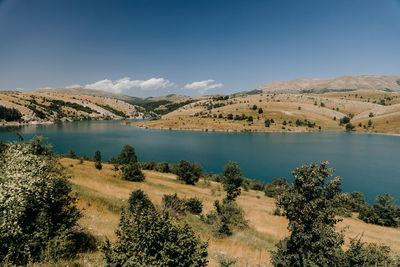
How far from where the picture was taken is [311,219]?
54.2 ft

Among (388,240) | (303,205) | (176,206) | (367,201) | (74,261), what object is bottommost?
(367,201)

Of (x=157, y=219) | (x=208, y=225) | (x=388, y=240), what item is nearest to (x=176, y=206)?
(x=208, y=225)

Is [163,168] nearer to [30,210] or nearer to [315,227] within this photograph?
[315,227]

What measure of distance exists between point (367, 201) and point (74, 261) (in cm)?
8384

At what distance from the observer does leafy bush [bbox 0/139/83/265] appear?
397 inches

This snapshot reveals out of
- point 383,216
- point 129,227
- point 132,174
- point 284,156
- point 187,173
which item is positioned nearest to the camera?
point 129,227

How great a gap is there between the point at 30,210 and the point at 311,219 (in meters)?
20.3

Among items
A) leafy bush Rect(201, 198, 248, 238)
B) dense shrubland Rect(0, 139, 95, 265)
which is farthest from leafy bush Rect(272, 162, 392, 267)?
dense shrubland Rect(0, 139, 95, 265)

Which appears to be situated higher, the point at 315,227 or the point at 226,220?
the point at 315,227

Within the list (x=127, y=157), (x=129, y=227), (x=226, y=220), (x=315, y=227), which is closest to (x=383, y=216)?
(x=226, y=220)

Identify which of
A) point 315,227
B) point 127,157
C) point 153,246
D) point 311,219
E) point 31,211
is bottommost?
point 127,157

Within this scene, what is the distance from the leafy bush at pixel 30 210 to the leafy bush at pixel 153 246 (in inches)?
211

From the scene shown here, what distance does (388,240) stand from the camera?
35.3m

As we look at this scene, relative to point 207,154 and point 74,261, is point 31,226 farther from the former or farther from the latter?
point 207,154
